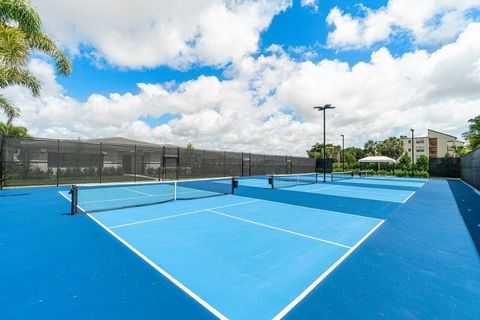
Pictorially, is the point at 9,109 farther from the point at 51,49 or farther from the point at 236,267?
the point at 236,267

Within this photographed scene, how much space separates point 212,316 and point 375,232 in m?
5.79

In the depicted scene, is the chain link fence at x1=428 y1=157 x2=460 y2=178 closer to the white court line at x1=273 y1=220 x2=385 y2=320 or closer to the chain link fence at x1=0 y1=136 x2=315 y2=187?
the chain link fence at x1=0 y1=136 x2=315 y2=187

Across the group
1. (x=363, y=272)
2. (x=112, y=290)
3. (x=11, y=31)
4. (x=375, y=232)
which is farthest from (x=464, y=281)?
(x=11, y=31)

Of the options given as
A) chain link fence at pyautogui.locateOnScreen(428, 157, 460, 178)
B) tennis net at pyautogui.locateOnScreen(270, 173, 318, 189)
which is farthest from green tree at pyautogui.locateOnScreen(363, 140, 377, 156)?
tennis net at pyautogui.locateOnScreen(270, 173, 318, 189)

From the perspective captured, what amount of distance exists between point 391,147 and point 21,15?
84.2 metres

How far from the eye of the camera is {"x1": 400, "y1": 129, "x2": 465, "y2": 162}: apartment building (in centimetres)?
7412

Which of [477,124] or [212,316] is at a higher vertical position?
[477,124]

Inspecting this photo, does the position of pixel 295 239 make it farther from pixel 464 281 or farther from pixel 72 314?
pixel 72 314

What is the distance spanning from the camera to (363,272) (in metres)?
4.22

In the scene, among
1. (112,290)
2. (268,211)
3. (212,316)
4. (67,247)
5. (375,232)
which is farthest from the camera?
(268,211)

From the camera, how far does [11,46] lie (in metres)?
10.5

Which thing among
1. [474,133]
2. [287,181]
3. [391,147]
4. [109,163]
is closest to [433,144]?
[391,147]

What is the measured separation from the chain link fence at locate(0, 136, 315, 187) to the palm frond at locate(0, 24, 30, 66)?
25.4 feet

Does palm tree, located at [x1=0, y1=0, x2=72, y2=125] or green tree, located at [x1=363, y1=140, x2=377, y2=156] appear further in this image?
green tree, located at [x1=363, y1=140, x2=377, y2=156]
